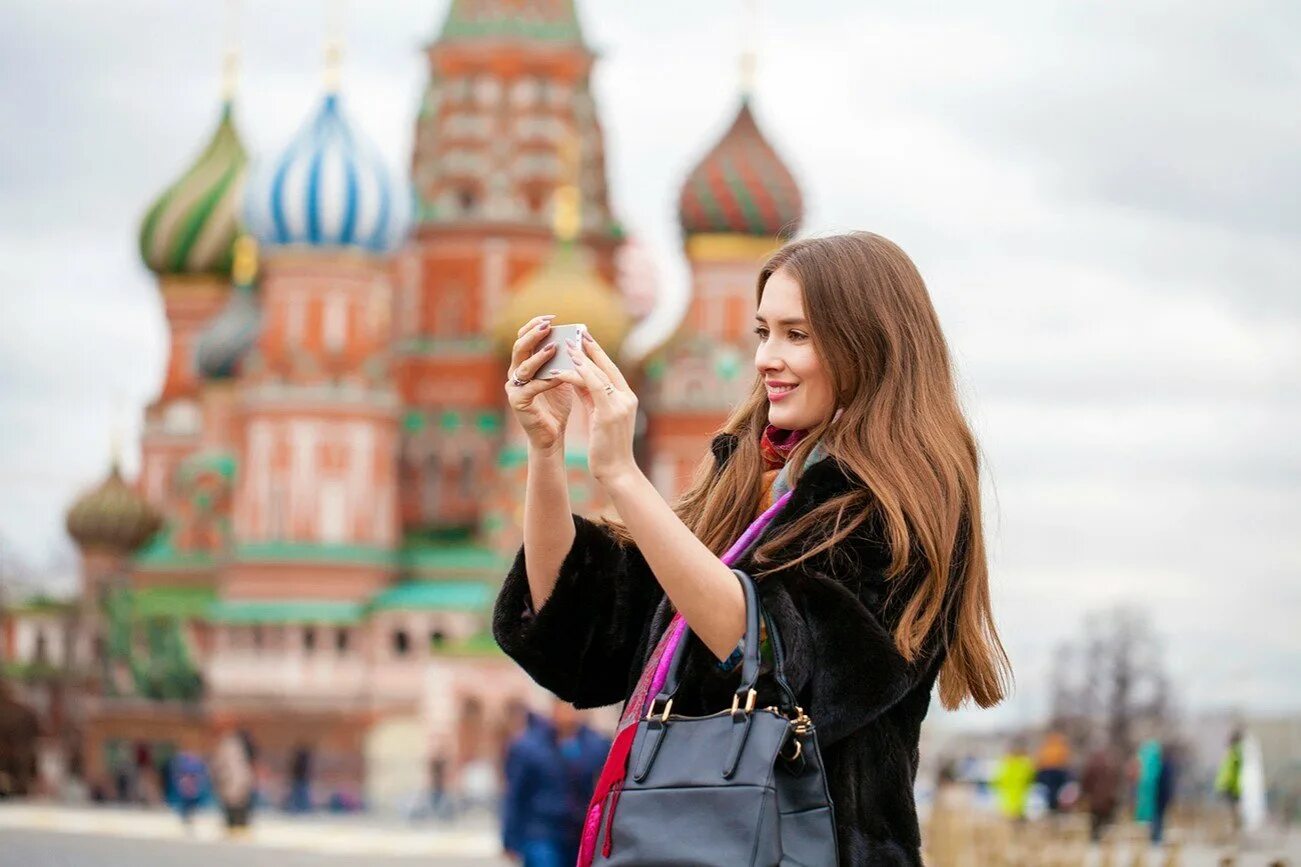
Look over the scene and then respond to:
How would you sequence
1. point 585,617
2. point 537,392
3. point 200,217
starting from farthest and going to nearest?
point 200,217, point 585,617, point 537,392

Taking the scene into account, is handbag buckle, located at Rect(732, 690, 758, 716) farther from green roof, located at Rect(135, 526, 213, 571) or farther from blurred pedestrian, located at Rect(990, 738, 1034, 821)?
green roof, located at Rect(135, 526, 213, 571)

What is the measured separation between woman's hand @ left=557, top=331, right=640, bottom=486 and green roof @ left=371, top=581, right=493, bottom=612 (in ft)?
129

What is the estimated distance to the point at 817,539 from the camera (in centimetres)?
369

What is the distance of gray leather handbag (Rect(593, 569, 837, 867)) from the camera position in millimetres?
3344

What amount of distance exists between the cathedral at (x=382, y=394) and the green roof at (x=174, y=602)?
5 centimetres

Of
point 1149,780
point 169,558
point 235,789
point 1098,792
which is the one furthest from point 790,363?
point 169,558

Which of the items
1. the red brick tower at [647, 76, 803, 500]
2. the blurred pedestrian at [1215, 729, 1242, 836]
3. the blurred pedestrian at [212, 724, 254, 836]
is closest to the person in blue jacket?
the blurred pedestrian at [1215, 729, 1242, 836]

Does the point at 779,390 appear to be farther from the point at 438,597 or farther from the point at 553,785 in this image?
the point at 438,597

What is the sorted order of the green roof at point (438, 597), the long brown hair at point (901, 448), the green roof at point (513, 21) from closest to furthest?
the long brown hair at point (901, 448)
the green roof at point (438, 597)
the green roof at point (513, 21)

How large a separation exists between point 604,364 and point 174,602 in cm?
4364

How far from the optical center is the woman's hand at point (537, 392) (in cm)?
378

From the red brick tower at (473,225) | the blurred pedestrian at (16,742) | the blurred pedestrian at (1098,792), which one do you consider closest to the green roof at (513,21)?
the red brick tower at (473,225)

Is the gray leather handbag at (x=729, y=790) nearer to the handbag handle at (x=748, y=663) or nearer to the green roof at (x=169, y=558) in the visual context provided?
the handbag handle at (x=748, y=663)

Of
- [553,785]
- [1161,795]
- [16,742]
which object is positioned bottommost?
[16,742]
